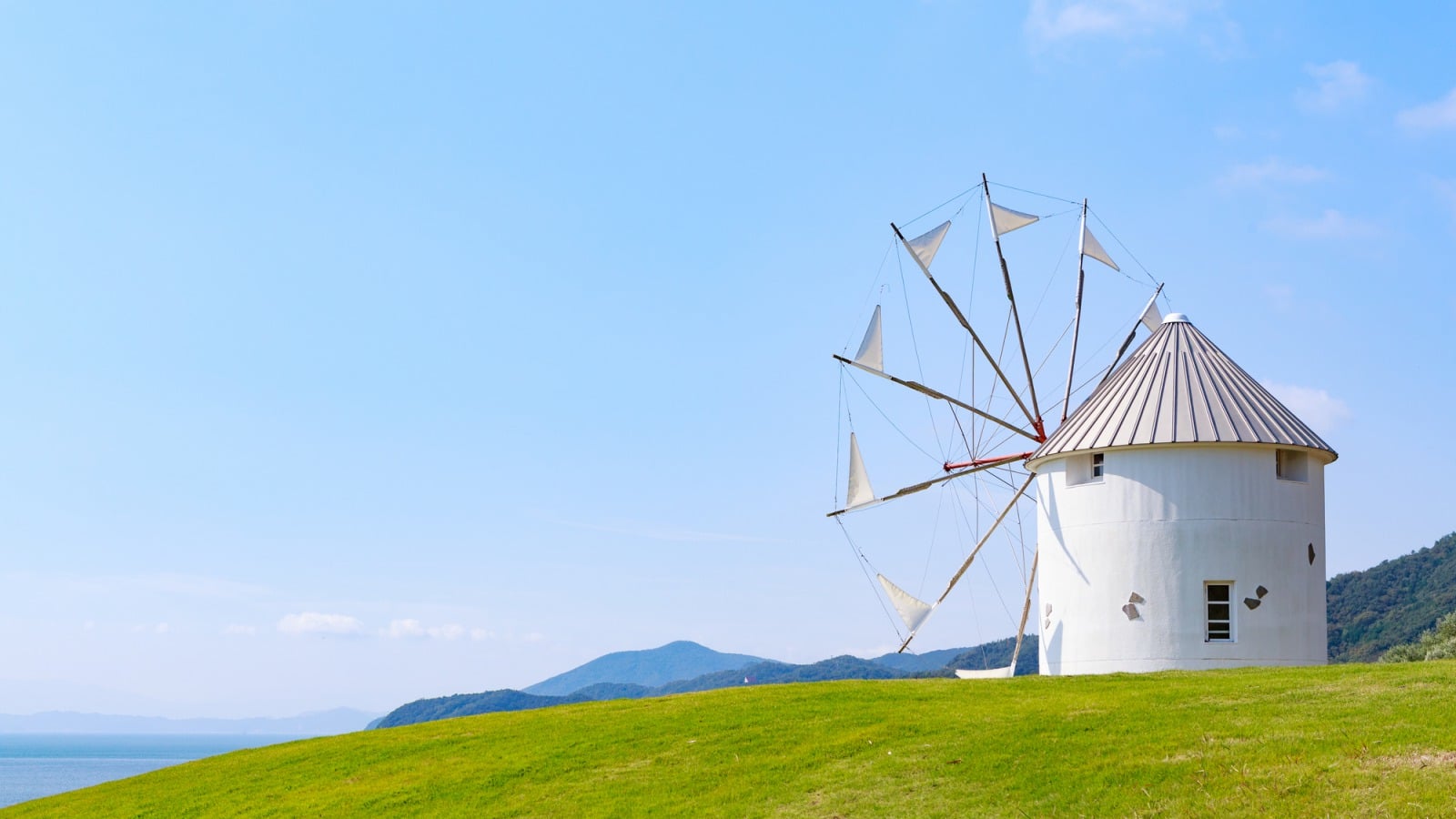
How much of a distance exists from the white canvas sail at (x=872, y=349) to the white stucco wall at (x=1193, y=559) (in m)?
7.21

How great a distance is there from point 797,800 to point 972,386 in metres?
19.6

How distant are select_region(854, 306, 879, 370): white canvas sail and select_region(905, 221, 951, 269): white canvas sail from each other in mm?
1732

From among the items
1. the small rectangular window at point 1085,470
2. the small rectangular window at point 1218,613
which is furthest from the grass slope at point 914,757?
the small rectangular window at point 1085,470

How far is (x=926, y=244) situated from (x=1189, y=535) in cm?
1058

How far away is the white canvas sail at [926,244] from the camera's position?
34656mm

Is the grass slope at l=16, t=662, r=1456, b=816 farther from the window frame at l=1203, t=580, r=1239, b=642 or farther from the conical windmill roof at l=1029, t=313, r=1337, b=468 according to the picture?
the conical windmill roof at l=1029, t=313, r=1337, b=468

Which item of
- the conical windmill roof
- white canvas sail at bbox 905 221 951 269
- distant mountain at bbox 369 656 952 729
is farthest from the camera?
distant mountain at bbox 369 656 952 729

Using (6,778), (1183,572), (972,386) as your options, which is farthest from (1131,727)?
(6,778)

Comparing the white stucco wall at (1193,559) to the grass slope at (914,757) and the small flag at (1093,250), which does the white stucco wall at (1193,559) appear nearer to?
the grass slope at (914,757)

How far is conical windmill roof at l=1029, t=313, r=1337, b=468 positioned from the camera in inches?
1117

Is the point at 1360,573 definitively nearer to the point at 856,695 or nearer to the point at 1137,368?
the point at 1137,368

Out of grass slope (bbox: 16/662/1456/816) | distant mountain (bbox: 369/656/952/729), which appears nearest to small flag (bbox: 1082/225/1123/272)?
grass slope (bbox: 16/662/1456/816)

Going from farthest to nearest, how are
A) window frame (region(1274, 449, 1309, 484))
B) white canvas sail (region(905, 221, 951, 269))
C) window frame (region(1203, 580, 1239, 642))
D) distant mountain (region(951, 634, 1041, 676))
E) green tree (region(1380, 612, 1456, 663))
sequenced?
distant mountain (region(951, 634, 1041, 676)), green tree (region(1380, 612, 1456, 663)), white canvas sail (region(905, 221, 951, 269)), window frame (region(1274, 449, 1309, 484)), window frame (region(1203, 580, 1239, 642))

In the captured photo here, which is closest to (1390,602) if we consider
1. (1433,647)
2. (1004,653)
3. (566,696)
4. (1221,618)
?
(1004,653)
